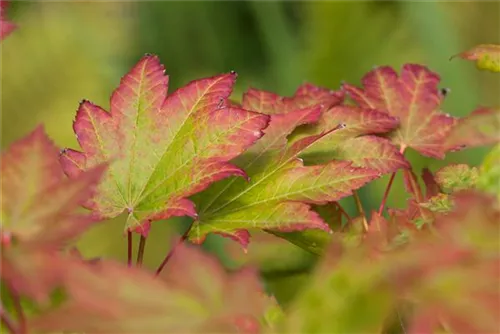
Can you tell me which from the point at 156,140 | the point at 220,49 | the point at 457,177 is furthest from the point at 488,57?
the point at 220,49

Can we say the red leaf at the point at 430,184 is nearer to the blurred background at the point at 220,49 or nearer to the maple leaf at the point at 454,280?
the maple leaf at the point at 454,280

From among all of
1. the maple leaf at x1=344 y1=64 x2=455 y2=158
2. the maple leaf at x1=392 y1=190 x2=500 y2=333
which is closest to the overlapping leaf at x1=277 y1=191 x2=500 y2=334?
the maple leaf at x1=392 y1=190 x2=500 y2=333

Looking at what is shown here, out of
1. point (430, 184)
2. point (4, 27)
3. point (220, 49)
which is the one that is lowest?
point (220, 49)

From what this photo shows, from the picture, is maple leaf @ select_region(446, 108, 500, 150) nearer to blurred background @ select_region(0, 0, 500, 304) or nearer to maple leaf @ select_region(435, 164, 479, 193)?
maple leaf @ select_region(435, 164, 479, 193)

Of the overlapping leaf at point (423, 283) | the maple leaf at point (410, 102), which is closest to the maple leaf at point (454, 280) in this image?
the overlapping leaf at point (423, 283)

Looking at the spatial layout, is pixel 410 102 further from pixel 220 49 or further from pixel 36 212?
pixel 220 49

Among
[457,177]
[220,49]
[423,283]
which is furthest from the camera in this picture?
[220,49]

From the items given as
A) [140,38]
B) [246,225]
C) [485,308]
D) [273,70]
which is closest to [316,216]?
[246,225]
